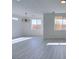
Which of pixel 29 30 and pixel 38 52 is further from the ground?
pixel 29 30

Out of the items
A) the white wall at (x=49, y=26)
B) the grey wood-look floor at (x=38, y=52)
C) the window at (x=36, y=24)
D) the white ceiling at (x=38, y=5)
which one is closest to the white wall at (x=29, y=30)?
the window at (x=36, y=24)

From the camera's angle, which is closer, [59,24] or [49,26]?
[49,26]

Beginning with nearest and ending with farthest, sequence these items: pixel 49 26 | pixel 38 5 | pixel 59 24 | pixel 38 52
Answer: pixel 38 52 < pixel 38 5 < pixel 49 26 < pixel 59 24

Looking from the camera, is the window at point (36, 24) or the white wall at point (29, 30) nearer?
the white wall at point (29, 30)

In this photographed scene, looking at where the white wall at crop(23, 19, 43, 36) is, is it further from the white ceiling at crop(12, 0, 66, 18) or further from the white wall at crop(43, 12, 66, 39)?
the white ceiling at crop(12, 0, 66, 18)

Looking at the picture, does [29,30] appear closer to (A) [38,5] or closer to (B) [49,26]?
(B) [49,26]

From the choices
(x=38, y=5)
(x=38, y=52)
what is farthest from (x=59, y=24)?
(x=38, y=52)

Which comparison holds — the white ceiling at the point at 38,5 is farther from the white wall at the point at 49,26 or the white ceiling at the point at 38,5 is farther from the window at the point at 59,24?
the window at the point at 59,24

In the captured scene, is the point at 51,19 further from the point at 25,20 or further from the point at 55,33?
the point at 25,20

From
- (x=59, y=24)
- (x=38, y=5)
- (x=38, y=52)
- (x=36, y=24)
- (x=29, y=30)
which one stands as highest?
(x=38, y=5)
